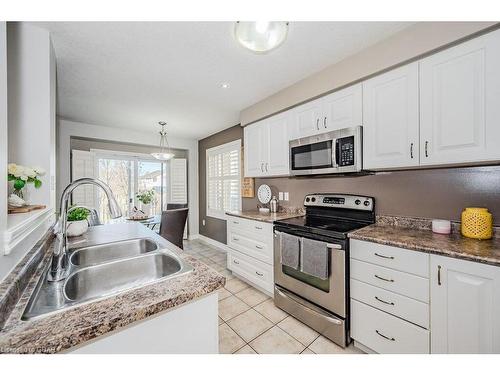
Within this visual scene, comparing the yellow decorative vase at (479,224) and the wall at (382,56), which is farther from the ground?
the wall at (382,56)

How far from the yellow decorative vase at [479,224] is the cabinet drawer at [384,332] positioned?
73 cm

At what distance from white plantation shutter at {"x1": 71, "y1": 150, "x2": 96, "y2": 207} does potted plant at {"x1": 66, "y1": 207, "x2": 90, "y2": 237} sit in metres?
2.45

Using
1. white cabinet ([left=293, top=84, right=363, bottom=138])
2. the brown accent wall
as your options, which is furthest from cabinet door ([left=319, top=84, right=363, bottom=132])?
the brown accent wall

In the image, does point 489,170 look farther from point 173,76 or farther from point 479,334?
point 173,76

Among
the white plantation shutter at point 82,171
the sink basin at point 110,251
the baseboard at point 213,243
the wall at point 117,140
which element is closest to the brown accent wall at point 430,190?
the sink basin at point 110,251

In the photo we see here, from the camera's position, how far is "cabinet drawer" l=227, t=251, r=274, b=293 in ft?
7.75

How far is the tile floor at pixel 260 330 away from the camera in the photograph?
1.65m

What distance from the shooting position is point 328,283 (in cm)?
172

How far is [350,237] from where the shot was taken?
64.0 inches

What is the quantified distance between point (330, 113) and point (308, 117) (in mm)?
263

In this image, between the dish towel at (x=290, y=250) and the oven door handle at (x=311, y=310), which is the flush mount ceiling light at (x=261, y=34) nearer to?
the dish towel at (x=290, y=250)

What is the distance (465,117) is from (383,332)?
1570 mm
